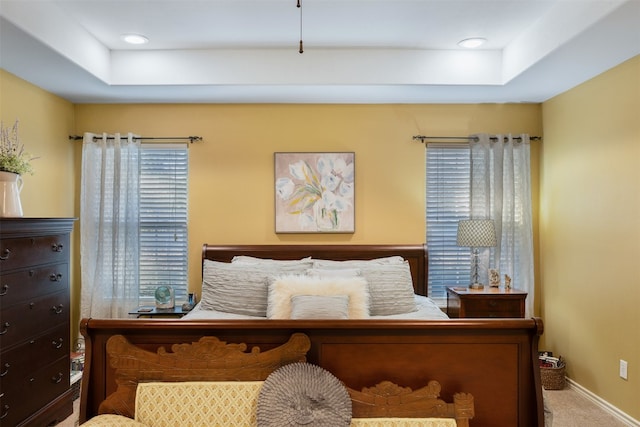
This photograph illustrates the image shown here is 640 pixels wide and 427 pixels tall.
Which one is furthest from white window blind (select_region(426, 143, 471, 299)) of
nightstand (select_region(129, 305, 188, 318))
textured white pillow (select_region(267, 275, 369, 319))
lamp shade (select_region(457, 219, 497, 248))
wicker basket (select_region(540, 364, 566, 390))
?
nightstand (select_region(129, 305, 188, 318))

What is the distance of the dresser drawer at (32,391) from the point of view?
2.64 meters

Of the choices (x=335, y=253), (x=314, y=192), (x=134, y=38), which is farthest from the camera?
(x=314, y=192)

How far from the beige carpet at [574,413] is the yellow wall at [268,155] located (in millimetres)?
1648

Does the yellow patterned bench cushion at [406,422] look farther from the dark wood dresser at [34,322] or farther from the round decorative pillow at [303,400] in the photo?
the dark wood dresser at [34,322]

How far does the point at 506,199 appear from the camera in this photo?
414 centimetres

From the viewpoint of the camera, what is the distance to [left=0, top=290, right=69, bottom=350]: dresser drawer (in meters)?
2.63

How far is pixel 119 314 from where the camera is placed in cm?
403

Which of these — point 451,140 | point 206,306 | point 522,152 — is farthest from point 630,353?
point 206,306

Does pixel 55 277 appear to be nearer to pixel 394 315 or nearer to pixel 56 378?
pixel 56 378

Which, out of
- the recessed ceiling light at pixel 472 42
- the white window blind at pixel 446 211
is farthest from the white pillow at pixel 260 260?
the recessed ceiling light at pixel 472 42

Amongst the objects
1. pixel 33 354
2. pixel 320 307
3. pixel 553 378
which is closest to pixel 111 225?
pixel 33 354

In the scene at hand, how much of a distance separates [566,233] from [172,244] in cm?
350

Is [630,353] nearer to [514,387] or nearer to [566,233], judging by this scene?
[566,233]

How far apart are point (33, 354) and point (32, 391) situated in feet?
0.75
